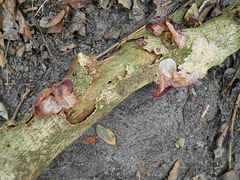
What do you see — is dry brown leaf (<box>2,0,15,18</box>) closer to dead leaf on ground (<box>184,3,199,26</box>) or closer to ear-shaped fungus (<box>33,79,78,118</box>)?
ear-shaped fungus (<box>33,79,78,118</box>)

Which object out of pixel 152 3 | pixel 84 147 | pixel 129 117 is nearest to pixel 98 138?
pixel 84 147

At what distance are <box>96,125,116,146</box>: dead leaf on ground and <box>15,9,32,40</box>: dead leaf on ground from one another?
1697 millimetres

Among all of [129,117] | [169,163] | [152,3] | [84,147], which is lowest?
[169,163]

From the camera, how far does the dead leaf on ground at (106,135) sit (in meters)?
2.83

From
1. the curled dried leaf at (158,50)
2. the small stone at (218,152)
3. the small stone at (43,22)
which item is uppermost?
the small stone at (43,22)

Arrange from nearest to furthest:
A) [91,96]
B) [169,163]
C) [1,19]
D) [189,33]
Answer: [91,96] < [189,33] < [1,19] < [169,163]

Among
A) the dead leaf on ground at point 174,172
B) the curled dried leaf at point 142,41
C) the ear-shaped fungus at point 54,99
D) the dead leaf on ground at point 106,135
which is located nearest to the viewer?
the ear-shaped fungus at point 54,99

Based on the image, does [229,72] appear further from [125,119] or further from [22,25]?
[22,25]

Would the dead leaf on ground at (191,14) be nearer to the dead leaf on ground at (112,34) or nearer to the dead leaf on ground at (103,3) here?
the dead leaf on ground at (112,34)

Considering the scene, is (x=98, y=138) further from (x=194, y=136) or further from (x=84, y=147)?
(x=194, y=136)

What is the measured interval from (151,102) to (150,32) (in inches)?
41.5

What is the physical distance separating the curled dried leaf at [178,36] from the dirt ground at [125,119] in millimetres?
806

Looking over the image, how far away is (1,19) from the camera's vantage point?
2770 millimetres

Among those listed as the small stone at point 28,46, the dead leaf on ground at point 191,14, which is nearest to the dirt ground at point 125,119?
the small stone at point 28,46
